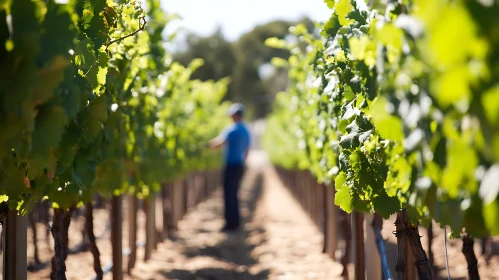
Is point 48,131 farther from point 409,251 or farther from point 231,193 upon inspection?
point 231,193

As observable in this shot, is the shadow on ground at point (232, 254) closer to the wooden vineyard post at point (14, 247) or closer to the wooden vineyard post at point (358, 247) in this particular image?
the wooden vineyard post at point (358, 247)

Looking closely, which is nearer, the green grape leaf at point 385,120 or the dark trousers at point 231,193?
the green grape leaf at point 385,120

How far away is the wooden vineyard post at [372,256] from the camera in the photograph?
4395 millimetres

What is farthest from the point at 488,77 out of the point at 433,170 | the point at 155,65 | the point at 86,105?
the point at 155,65

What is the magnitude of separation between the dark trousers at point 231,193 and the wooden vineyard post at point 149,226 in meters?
2.60

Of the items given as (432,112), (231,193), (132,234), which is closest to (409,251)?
(432,112)

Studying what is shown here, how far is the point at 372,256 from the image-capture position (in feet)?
14.5

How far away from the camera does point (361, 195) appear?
3.40m

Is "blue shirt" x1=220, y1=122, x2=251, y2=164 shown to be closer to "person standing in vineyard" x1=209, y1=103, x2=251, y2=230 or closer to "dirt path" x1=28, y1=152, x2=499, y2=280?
"person standing in vineyard" x1=209, y1=103, x2=251, y2=230

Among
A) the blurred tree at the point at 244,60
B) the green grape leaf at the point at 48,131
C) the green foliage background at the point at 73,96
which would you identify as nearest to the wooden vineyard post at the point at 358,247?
the green foliage background at the point at 73,96

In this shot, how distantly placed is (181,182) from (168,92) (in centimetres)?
457

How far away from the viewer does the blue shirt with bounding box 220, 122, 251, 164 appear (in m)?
10.3

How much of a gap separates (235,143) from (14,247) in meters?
7.06

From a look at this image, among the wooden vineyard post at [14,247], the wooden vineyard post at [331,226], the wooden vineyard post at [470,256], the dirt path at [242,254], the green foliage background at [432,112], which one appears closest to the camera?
the green foliage background at [432,112]
